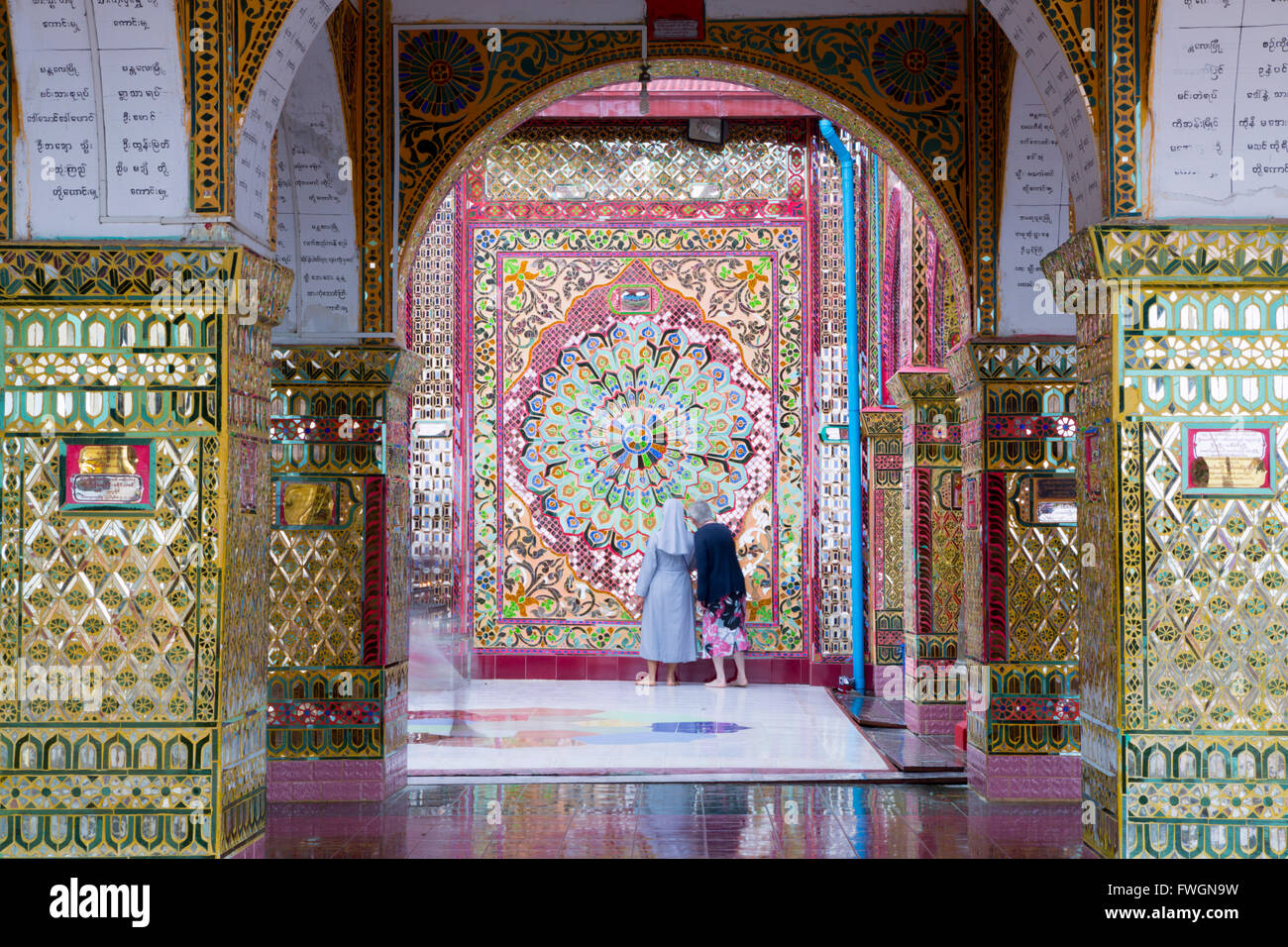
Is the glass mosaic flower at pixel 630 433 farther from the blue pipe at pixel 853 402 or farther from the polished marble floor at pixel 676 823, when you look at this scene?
the polished marble floor at pixel 676 823

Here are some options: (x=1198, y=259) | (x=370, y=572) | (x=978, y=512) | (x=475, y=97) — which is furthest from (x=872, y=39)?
(x=370, y=572)

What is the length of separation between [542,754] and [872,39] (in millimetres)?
3702

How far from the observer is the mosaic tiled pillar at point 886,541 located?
330 inches

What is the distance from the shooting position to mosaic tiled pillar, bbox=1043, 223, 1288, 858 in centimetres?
329

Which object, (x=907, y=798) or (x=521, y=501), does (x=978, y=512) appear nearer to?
(x=907, y=798)

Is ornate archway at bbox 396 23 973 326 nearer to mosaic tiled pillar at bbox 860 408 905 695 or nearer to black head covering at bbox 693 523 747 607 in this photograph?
mosaic tiled pillar at bbox 860 408 905 695

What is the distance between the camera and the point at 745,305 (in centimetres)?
944

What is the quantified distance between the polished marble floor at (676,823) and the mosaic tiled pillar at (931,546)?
145 centimetres

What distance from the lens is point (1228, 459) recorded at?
131 inches

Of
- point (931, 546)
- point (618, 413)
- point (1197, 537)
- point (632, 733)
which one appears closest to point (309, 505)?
point (632, 733)

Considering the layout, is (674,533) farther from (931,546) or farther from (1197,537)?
(1197,537)

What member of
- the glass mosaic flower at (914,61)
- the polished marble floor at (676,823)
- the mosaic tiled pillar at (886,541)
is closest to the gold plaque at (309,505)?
the polished marble floor at (676,823)

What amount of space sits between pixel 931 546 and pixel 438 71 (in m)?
3.69

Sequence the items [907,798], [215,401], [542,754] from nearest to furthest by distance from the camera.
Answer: [215,401] < [907,798] < [542,754]
